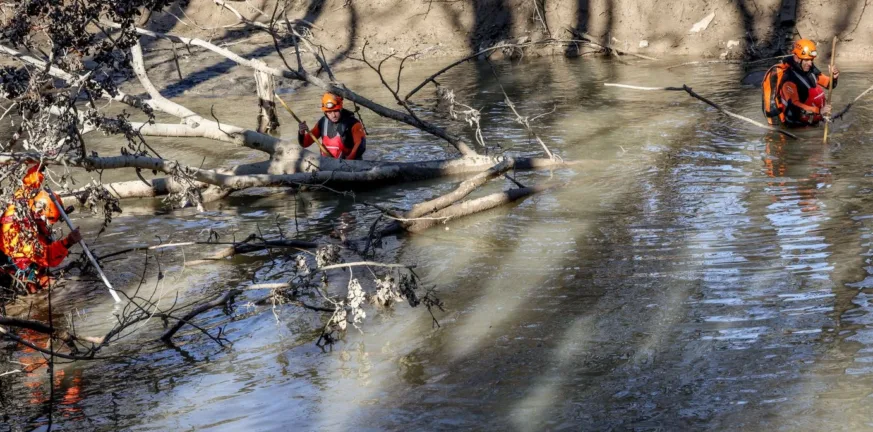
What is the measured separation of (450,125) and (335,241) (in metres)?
6.36

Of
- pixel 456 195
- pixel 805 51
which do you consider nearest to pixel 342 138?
pixel 456 195

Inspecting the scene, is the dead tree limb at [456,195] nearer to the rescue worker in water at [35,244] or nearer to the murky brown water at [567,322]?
the murky brown water at [567,322]

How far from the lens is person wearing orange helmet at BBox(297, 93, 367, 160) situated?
13.0m

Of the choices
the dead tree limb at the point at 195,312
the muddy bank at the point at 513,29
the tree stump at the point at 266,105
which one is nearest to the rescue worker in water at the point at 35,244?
the dead tree limb at the point at 195,312

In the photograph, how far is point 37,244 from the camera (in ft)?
27.8

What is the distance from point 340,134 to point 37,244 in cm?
519

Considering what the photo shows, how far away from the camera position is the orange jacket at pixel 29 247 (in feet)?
27.8

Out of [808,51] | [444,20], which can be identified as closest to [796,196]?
[808,51]

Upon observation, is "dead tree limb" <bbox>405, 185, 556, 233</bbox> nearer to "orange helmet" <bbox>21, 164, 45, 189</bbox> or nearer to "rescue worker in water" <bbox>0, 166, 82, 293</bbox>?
"rescue worker in water" <bbox>0, 166, 82, 293</bbox>

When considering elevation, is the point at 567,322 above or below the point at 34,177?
below

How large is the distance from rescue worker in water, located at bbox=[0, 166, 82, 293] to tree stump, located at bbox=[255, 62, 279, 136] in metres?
7.49

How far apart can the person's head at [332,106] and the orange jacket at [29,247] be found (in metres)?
4.68

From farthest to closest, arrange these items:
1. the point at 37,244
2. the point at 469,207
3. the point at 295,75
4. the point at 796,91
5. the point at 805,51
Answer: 1. the point at 796,91
2. the point at 805,51
3. the point at 295,75
4. the point at 469,207
5. the point at 37,244

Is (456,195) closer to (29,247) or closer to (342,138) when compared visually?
(342,138)
